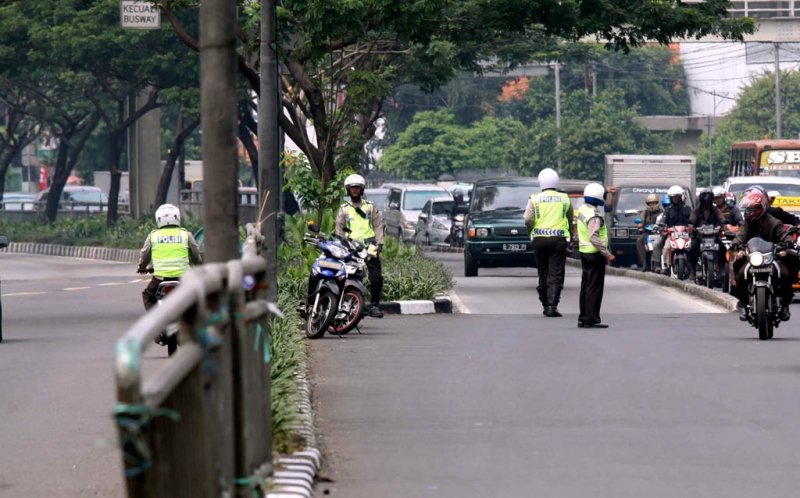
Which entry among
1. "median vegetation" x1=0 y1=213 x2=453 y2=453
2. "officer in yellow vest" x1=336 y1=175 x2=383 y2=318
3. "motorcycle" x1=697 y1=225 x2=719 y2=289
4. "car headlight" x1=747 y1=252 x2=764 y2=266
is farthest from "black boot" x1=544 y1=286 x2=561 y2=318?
"motorcycle" x1=697 y1=225 x2=719 y2=289

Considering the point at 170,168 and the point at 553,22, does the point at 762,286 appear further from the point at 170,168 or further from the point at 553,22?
the point at 170,168

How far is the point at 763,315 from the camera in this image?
50.8 feet

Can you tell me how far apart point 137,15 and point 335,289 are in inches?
412

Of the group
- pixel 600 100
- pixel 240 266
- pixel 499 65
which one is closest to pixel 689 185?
pixel 499 65

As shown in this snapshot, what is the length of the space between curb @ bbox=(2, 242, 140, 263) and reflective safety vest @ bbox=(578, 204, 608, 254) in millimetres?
22404

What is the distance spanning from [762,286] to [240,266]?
1015 cm

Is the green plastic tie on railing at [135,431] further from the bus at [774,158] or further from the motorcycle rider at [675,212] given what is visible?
the bus at [774,158]

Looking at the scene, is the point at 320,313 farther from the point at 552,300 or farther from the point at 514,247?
Result: the point at 514,247

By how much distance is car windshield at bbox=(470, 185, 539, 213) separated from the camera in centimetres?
2903

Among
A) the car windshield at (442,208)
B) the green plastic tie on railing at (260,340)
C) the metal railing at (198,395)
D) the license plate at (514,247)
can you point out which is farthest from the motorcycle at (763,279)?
the car windshield at (442,208)

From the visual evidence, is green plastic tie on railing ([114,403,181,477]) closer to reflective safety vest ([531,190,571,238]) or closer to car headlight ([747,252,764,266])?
car headlight ([747,252,764,266])

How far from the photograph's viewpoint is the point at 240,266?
5.92 metres

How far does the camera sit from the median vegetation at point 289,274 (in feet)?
31.0

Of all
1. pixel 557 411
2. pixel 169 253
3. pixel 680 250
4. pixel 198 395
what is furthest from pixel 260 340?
pixel 680 250
